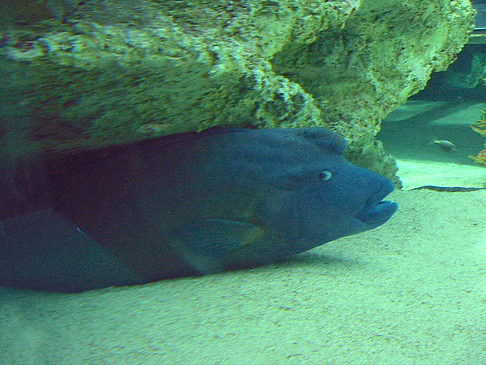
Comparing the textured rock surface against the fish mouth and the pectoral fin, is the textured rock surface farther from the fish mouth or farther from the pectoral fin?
the fish mouth

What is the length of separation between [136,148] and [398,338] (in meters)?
1.63

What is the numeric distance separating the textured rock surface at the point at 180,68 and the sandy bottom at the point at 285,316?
34.4 inches

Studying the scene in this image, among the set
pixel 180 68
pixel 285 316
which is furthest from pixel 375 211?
pixel 180 68

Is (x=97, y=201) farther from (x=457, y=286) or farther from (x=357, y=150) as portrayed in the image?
(x=357, y=150)

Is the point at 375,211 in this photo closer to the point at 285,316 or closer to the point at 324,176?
the point at 324,176

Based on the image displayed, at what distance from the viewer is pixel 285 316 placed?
148 centimetres

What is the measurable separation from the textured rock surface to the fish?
0.29 metres

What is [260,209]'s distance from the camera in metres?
1.98

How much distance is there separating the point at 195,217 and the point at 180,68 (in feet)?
2.53

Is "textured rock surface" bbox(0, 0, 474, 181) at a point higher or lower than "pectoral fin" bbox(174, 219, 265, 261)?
higher

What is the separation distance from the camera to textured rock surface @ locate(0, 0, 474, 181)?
1.39 m

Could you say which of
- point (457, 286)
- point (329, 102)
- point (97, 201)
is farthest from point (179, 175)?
point (329, 102)

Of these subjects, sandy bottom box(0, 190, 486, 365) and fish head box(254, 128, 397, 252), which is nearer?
sandy bottom box(0, 190, 486, 365)

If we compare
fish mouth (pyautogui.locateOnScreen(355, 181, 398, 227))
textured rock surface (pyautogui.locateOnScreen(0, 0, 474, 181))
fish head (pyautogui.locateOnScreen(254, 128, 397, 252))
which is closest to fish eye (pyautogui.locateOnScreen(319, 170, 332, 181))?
fish head (pyautogui.locateOnScreen(254, 128, 397, 252))
